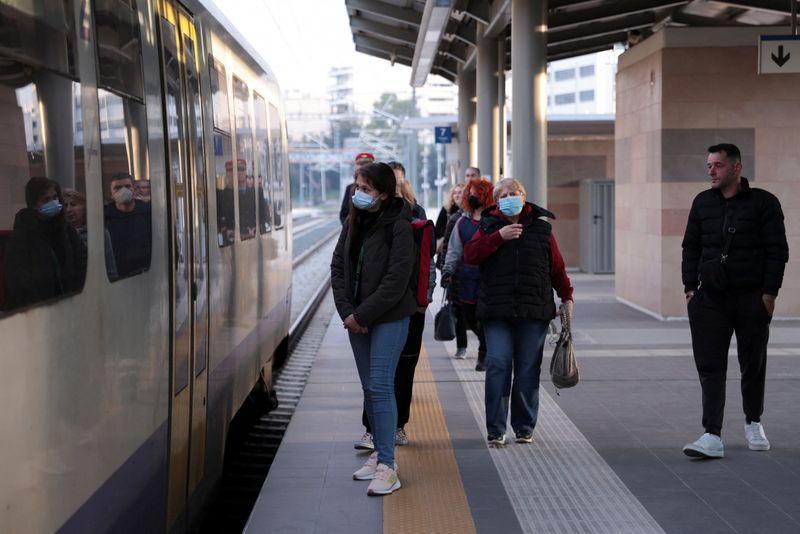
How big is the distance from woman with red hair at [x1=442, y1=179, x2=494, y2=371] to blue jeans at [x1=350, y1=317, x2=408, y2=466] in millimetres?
2196

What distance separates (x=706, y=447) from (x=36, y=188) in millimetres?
4932

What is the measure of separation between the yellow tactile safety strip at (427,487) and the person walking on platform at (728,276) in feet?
4.88

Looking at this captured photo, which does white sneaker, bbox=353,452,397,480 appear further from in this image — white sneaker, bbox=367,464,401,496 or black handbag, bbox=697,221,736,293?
black handbag, bbox=697,221,736,293

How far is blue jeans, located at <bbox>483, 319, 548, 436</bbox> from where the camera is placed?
7.38 metres

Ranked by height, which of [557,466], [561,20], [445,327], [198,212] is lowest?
[557,466]

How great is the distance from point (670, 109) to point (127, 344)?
11536 millimetres

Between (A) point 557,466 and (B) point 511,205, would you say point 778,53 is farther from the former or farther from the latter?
(A) point 557,466

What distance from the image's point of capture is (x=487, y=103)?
2261cm

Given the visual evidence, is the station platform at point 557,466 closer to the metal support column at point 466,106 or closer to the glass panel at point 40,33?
the glass panel at point 40,33

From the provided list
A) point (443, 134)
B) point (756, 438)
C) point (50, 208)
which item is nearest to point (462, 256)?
point (756, 438)

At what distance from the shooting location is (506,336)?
7379 mm

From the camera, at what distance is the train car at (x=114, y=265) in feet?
9.96

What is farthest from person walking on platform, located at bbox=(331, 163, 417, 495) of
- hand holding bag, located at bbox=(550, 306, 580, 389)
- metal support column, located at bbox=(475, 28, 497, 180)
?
metal support column, located at bbox=(475, 28, 497, 180)

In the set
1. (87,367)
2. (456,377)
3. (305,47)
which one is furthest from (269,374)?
(305,47)
